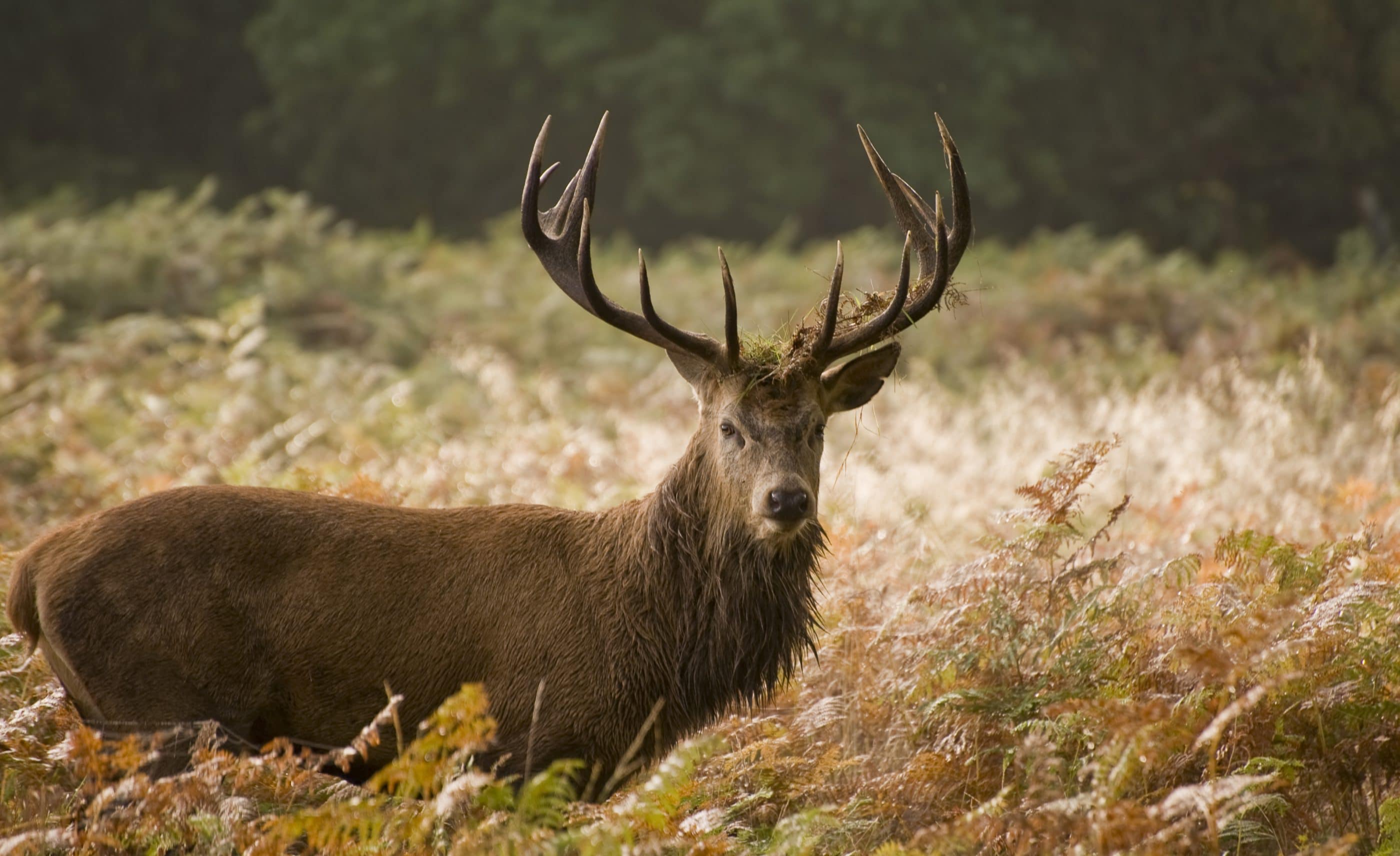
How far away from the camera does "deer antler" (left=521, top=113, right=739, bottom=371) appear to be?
4.96 m

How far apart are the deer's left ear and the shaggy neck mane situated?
56 centimetres

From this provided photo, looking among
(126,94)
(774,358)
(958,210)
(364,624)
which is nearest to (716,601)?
(774,358)

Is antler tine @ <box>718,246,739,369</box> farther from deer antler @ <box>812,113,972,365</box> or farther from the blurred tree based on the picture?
the blurred tree

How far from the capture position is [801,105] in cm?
2778

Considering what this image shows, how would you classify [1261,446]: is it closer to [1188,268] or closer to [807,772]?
[807,772]

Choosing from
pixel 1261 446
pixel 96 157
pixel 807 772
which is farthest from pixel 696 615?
pixel 96 157

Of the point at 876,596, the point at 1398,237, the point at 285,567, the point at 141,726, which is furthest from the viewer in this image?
the point at 1398,237

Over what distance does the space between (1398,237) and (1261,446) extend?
2163cm

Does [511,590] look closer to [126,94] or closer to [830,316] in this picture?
[830,316]

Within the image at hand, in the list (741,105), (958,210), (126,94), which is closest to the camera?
(958,210)

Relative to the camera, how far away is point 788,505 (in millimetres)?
4672

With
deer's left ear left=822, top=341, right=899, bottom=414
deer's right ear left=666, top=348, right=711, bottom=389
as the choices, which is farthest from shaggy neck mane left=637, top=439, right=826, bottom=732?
deer's left ear left=822, top=341, right=899, bottom=414

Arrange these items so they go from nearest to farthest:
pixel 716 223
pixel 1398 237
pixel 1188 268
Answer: pixel 1188 268
pixel 1398 237
pixel 716 223

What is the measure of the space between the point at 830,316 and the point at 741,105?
24.2 m
